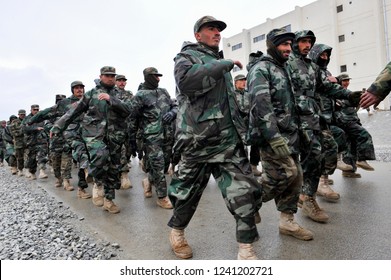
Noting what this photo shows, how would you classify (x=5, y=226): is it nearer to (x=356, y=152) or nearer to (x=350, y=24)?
(x=356, y=152)

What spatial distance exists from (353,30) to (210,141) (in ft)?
116

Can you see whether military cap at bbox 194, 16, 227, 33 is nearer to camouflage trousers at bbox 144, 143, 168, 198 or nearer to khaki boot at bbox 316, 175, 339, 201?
camouflage trousers at bbox 144, 143, 168, 198

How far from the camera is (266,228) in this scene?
3658 millimetres

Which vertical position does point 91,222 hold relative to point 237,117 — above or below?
below

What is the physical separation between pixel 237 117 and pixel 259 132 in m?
0.51

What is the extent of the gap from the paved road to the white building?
27696 mm

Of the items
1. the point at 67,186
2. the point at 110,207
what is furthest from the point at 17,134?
the point at 110,207

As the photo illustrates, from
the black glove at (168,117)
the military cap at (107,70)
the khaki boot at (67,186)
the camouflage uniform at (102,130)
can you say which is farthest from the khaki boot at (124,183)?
the military cap at (107,70)

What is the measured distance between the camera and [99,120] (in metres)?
5.01

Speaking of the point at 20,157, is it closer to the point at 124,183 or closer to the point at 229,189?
the point at 124,183

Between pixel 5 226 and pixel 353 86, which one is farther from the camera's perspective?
pixel 353 86

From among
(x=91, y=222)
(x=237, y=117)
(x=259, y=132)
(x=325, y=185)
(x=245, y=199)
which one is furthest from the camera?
(x=325, y=185)

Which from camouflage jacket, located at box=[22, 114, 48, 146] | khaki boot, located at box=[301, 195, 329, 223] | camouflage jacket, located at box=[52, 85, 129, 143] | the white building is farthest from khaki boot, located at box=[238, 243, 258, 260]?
the white building

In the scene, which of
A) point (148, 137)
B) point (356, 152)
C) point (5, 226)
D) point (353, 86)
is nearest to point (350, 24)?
point (353, 86)
